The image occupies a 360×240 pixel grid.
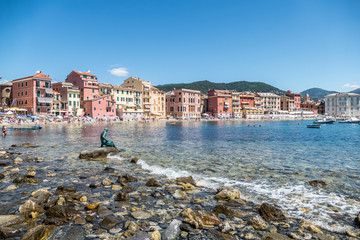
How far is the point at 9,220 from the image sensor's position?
5.82 metres

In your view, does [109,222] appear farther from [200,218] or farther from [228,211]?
[228,211]

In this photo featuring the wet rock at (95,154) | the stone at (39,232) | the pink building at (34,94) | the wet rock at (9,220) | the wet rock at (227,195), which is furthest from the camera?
the pink building at (34,94)

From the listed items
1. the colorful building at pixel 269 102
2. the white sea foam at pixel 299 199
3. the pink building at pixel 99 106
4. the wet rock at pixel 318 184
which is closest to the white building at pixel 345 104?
the colorful building at pixel 269 102

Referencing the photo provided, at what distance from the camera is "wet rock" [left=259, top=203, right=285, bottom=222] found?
634 cm

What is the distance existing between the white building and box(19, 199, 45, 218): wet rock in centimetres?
18717

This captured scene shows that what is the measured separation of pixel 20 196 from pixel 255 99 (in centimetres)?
14661

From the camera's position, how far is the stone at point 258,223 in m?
5.80

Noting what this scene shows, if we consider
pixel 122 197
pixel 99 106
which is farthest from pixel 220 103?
pixel 122 197

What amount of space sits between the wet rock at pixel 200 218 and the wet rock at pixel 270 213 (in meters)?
1.47

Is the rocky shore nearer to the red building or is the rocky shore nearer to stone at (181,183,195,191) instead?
stone at (181,183,195,191)

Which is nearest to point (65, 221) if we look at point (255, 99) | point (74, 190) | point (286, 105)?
point (74, 190)

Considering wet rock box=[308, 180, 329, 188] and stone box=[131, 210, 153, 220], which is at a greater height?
stone box=[131, 210, 153, 220]

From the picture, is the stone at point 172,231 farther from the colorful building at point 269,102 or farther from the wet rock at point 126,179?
the colorful building at point 269,102

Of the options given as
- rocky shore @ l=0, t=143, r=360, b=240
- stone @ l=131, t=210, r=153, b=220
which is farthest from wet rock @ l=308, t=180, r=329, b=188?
stone @ l=131, t=210, r=153, b=220
